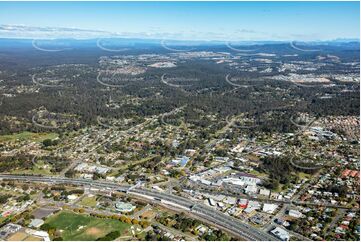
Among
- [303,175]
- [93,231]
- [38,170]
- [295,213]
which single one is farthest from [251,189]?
[38,170]

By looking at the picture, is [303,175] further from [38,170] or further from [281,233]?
[38,170]

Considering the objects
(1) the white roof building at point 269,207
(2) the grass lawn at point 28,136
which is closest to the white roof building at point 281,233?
(1) the white roof building at point 269,207

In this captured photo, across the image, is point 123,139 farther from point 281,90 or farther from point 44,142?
point 281,90

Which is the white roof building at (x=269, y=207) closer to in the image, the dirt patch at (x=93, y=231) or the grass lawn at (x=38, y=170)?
the dirt patch at (x=93, y=231)

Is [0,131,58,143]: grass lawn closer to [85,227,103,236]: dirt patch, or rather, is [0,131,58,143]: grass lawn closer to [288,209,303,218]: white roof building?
[85,227,103,236]: dirt patch

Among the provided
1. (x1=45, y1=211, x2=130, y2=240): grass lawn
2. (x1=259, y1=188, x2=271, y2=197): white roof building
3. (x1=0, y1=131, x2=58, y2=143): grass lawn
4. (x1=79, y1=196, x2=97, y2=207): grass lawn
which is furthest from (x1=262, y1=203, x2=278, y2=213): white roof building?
(x1=0, y1=131, x2=58, y2=143): grass lawn

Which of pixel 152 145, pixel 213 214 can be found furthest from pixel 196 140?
pixel 213 214
